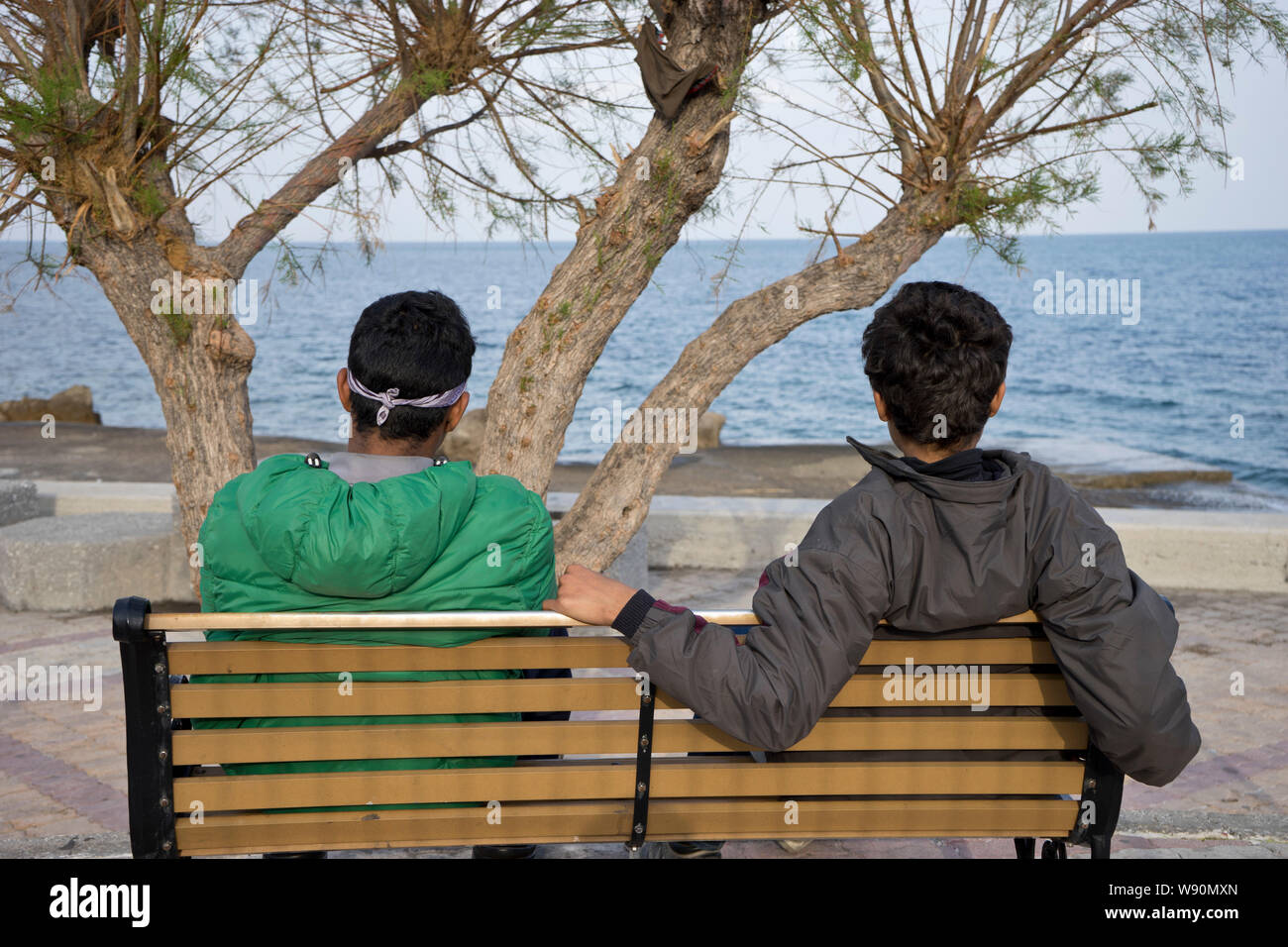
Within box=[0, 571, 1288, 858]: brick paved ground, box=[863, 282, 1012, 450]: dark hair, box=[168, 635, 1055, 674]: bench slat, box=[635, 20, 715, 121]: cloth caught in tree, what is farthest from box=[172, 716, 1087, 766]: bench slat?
box=[635, 20, 715, 121]: cloth caught in tree

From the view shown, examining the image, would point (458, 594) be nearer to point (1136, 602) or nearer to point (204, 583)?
point (204, 583)

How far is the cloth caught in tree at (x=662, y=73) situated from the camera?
3791 mm

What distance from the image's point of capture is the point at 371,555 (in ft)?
6.65

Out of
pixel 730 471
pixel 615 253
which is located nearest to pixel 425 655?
pixel 615 253

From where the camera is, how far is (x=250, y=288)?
4301 millimetres

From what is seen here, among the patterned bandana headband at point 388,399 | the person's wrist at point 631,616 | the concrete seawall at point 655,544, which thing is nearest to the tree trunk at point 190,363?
the patterned bandana headband at point 388,399

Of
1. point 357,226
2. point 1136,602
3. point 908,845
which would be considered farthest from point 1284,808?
point 357,226

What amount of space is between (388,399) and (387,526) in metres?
0.38

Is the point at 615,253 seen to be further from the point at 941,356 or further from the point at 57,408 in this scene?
the point at 57,408

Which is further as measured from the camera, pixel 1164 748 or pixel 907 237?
pixel 907 237

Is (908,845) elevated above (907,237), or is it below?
below

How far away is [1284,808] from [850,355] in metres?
53.5

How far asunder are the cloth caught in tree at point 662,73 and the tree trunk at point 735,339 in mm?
812
